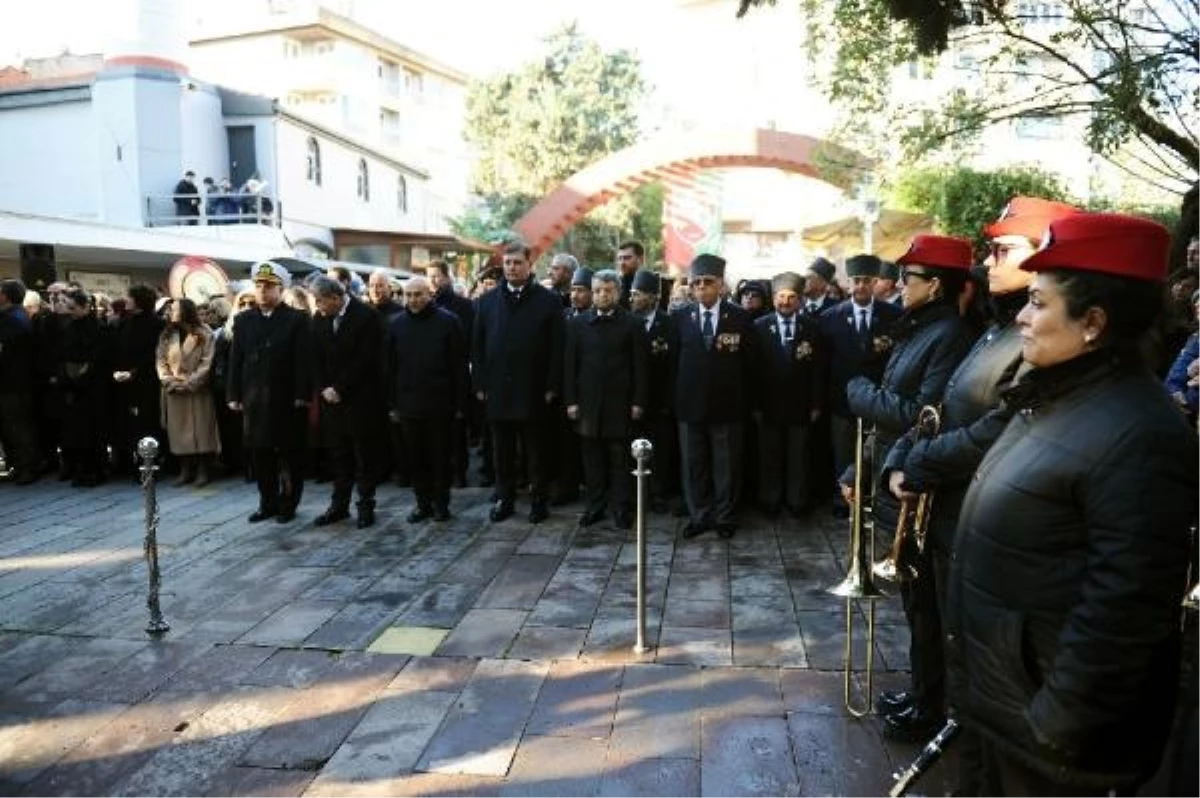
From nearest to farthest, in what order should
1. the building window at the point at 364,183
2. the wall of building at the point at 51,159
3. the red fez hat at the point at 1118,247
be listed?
the red fez hat at the point at 1118,247 < the wall of building at the point at 51,159 < the building window at the point at 364,183

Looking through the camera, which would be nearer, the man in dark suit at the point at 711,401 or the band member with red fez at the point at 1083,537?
the band member with red fez at the point at 1083,537

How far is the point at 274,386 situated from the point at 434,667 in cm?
376

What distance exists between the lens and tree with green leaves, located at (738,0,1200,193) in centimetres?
570

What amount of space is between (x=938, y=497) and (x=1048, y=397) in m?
1.26

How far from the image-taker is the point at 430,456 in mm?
7656

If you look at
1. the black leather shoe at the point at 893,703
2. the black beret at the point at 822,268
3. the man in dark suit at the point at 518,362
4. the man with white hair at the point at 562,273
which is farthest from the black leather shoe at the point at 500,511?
the black leather shoe at the point at 893,703

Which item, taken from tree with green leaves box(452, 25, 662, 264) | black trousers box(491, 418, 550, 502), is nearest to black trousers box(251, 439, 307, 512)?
black trousers box(491, 418, 550, 502)

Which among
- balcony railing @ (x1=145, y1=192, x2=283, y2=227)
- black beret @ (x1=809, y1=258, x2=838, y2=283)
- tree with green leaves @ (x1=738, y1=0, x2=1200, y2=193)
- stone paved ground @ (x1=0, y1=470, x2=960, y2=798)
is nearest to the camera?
stone paved ground @ (x1=0, y1=470, x2=960, y2=798)

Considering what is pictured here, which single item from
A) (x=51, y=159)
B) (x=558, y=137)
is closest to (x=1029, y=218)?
(x=51, y=159)

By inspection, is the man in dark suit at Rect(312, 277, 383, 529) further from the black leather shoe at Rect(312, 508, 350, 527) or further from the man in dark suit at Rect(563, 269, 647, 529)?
the man in dark suit at Rect(563, 269, 647, 529)

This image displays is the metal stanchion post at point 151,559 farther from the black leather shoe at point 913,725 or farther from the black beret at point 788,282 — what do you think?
the black beret at point 788,282

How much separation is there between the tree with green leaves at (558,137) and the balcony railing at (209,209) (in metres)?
17.3

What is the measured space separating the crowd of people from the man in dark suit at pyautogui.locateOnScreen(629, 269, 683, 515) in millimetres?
30

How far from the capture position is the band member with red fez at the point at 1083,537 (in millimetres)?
1917
